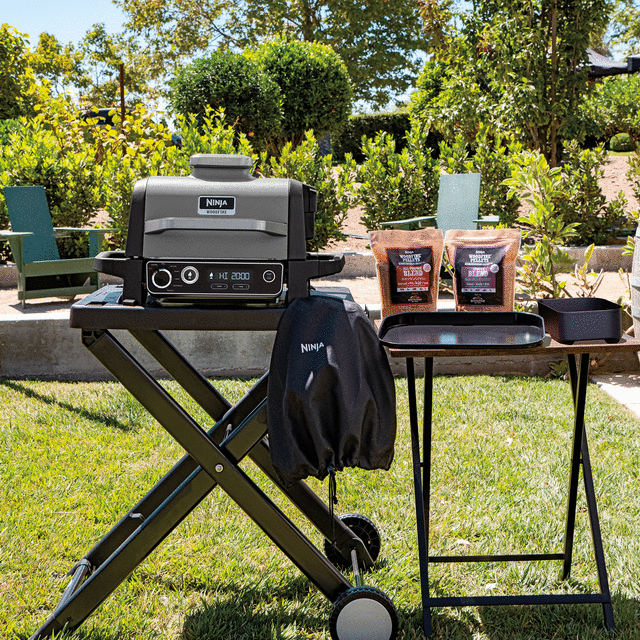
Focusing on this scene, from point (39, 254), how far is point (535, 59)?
6.18m

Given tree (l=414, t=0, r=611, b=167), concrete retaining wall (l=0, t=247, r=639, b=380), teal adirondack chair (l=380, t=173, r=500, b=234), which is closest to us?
concrete retaining wall (l=0, t=247, r=639, b=380)

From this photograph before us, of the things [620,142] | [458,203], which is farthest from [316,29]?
[458,203]

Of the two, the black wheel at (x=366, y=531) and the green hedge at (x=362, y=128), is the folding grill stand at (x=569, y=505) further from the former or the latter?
the green hedge at (x=362, y=128)

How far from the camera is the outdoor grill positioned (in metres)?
1.69

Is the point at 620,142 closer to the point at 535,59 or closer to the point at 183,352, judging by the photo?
the point at 535,59

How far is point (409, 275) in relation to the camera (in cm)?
232

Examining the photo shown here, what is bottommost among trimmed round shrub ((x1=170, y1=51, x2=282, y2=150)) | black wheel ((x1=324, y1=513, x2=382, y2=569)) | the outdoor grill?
black wheel ((x1=324, y1=513, x2=382, y2=569))

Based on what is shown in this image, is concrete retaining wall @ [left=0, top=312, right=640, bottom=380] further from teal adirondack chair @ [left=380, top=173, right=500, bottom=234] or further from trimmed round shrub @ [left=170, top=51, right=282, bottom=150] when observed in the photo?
trimmed round shrub @ [left=170, top=51, right=282, bottom=150]

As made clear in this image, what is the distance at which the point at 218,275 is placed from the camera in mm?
1702

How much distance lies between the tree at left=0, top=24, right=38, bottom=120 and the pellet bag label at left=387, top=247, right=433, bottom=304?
1334 cm

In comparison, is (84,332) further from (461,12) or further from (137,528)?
(461,12)

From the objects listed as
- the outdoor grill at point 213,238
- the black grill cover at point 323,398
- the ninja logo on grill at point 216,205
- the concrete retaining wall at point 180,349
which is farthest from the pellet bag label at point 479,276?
the concrete retaining wall at point 180,349

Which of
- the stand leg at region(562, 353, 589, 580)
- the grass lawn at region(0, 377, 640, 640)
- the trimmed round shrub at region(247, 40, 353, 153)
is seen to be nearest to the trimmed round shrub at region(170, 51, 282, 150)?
the trimmed round shrub at region(247, 40, 353, 153)

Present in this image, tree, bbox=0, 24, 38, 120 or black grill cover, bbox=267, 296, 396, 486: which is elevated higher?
tree, bbox=0, 24, 38, 120
